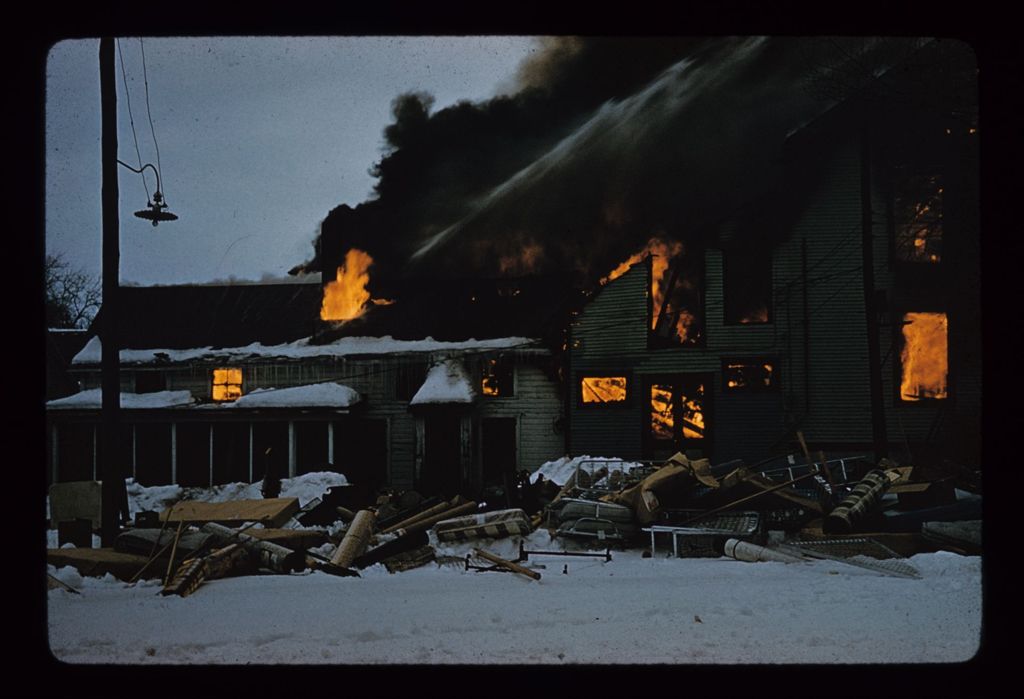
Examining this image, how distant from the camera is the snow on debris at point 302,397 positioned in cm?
1977

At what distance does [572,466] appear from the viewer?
55.4 ft

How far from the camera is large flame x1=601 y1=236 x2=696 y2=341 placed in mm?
17609

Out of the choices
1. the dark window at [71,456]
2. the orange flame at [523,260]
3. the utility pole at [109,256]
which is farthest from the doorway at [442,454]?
the utility pole at [109,256]

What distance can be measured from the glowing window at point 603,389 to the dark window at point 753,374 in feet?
7.90

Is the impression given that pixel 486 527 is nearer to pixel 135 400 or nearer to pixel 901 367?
pixel 901 367

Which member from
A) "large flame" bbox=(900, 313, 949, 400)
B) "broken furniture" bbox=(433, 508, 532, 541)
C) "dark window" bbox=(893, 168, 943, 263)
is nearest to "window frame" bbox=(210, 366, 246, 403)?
A: "broken furniture" bbox=(433, 508, 532, 541)

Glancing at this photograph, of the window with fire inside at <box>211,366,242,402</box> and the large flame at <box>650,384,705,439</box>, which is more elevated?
the window with fire inside at <box>211,366,242,402</box>

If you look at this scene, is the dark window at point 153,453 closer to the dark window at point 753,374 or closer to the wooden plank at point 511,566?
the wooden plank at point 511,566

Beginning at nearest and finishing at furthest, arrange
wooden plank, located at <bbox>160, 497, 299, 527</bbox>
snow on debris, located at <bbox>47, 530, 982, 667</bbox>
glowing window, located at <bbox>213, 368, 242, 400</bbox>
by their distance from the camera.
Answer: snow on debris, located at <bbox>47, 530, 982, 667</bbox> < wooden plank, located at <bbox>160, 497, 299, 527</bbox> < glowing window, located at <bbox>213, 368, 242, 400</bbox>

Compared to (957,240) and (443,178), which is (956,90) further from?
(443,178)

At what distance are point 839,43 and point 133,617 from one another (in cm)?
1751

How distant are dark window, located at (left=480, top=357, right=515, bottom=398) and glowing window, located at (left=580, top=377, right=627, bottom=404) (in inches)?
83.5

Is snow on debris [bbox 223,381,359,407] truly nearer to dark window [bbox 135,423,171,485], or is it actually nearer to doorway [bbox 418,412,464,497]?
dark window [bbox 135,423,171,485]

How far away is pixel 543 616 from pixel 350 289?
613 inches
